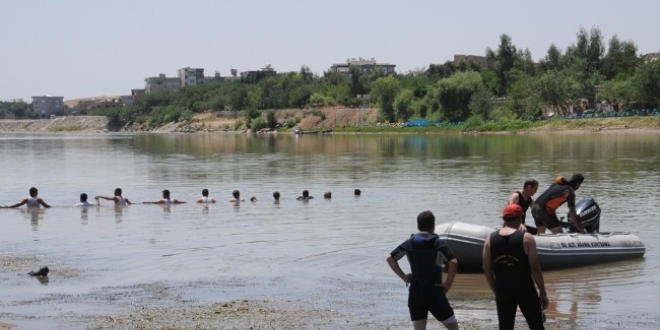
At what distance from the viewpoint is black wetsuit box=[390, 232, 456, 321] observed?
34.3 ft

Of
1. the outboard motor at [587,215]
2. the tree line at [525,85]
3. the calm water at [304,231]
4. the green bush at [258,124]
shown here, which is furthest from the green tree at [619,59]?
the outboard motor at [587,215]

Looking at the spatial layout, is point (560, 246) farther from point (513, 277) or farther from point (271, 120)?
point (271, 120)

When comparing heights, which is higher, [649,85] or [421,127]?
[649,85]

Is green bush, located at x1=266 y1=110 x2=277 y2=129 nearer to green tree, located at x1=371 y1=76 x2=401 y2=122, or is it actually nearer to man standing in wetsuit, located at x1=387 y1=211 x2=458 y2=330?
green tree, located at x1=371 y1=76 x2=401 y2=122

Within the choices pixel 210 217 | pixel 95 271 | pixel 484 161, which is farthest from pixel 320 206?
pixel 484 161

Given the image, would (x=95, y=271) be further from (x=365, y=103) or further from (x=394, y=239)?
(x=365, y=103)

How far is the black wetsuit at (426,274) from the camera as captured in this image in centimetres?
1045

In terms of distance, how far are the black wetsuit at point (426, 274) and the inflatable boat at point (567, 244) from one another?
6885 millimetres

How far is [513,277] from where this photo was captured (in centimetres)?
1016

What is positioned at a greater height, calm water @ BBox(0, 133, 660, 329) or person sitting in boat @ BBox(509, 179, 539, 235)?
person sitting in boat @ BBox(509, 179, 539, 235)

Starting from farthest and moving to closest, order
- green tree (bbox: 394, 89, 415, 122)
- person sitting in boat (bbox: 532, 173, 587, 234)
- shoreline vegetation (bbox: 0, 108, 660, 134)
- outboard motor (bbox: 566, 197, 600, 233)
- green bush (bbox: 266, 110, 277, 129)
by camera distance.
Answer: green bush (bbox: 266, 110, 277, 129), green tree (bbox: 394, 89, 415, 122), shoreline vegetation (bbox: 0, 108, 660, 134), outboard motor (bbox: 566, 197, 600, 233), person sitting in boat (bbox: 532, 173, 587, 234)

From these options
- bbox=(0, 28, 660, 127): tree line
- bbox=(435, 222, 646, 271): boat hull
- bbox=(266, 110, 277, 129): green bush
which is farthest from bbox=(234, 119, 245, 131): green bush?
bbox=(435, 222, 646, 271): boat hull

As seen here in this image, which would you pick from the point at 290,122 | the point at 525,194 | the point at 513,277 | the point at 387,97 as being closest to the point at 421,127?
the point at 387,97

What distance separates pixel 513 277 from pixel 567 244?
8.60 m
